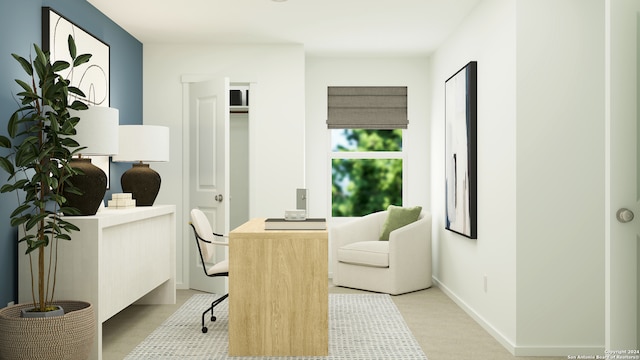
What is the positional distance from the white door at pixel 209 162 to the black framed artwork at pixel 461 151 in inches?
83.0

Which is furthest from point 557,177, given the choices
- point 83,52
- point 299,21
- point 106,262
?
point 83,52

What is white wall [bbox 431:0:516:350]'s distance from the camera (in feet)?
13.0

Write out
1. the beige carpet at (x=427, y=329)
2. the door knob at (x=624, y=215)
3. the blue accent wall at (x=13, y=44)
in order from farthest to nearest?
the beige carpet at (x=427, y=329), the blue accent wall at (x=13, y=44), the door knob at (x=624, y=215)

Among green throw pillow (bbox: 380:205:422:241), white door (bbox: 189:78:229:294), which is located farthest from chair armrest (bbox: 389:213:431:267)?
white door (bbox: 189:78:229:294)

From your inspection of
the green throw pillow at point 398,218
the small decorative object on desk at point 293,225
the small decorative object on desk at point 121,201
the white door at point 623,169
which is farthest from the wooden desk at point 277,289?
the green throw pillow at point 398,218

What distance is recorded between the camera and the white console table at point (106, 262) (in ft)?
12.0

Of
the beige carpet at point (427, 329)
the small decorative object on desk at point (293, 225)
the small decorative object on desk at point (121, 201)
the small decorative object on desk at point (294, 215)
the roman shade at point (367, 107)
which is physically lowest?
the beige carpet at point (427, 329)

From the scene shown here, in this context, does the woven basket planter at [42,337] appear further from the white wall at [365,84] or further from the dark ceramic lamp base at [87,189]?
the white wall at [365,84]

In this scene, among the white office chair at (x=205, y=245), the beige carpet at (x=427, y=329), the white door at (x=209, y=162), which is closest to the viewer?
the beige carpet at (x=427, y=329)

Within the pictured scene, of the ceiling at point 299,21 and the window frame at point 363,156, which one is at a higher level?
the ceiling at point 299,21

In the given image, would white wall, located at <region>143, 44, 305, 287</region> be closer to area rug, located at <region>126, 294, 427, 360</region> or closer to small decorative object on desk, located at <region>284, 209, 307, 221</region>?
area rug, located at <region>126, 294, 427, 360</region>

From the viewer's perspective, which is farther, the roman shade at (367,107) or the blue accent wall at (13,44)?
the roman shade at (367,107)

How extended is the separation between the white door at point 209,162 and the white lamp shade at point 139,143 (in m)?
0.71

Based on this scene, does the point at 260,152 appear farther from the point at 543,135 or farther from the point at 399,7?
the point at 543,135
